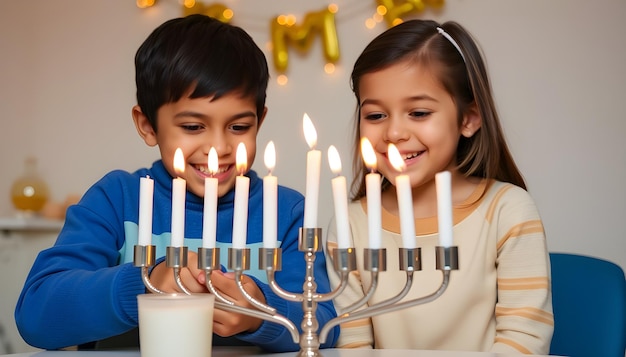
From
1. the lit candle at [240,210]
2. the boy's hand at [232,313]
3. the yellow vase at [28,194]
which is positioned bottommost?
the boy's hand at [232,313]

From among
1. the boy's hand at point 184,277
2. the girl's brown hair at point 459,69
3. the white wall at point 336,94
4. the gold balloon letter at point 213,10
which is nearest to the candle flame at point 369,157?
the boy's hand at point 184,277

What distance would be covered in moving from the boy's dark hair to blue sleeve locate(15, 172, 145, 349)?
0.79 feet

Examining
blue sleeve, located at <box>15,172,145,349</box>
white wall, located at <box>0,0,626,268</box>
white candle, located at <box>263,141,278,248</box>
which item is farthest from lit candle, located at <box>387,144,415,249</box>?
white wall, located at <box>0,0,626,268</box>

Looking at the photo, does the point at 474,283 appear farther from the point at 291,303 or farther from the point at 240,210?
the point at 240,210

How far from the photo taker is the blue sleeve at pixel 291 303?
3.35ft

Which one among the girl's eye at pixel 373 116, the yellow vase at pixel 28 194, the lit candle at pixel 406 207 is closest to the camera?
the lit candle at pixel 406 207

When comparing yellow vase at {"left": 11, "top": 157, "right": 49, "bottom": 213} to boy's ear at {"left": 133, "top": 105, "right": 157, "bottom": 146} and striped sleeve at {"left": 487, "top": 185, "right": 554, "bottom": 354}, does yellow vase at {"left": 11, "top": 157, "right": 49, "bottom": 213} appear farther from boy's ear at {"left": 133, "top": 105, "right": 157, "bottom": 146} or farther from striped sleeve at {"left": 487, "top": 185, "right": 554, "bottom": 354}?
striped sleeve at {"left": 487, "top": 185, "right": 554, "bottom": 354}

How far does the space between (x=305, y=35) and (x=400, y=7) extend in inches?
13.3

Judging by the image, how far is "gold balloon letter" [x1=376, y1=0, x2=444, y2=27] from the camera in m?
2.48

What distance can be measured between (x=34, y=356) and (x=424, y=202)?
0.81 metres

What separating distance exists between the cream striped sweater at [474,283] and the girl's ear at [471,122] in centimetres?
12

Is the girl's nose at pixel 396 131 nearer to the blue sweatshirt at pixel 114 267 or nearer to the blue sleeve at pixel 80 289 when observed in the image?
the blue sweatshirt at pixel 114 267

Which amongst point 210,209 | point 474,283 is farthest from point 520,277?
point 210,209

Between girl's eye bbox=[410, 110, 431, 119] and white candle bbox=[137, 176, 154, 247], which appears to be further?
girl's eye bbox=[410, 110, 431, 119]
